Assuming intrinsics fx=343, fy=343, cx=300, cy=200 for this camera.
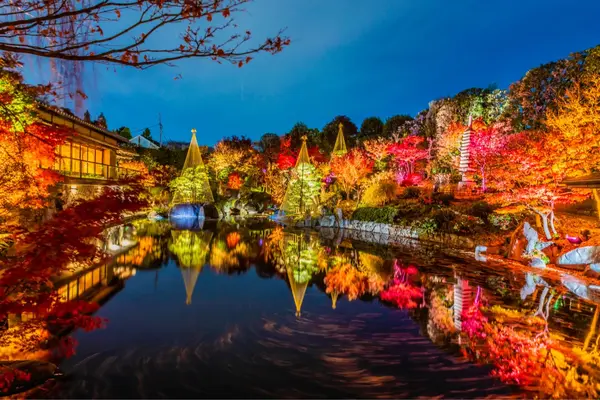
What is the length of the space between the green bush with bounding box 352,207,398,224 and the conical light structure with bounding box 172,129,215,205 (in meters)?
14.8

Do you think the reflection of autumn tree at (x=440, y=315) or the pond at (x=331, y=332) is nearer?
the pond at (x=331, y=332)

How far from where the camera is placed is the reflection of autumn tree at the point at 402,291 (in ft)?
26.5

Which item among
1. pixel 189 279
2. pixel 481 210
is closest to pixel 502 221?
pixel 481 210

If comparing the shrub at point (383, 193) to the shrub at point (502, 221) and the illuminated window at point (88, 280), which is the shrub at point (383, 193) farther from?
the illuminated window at point (88, 280)

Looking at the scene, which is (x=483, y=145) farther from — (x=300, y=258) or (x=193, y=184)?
(x=193, y=184)

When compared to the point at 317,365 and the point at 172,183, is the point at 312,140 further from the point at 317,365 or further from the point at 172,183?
the point at 317,365

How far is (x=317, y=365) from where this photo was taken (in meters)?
4.98

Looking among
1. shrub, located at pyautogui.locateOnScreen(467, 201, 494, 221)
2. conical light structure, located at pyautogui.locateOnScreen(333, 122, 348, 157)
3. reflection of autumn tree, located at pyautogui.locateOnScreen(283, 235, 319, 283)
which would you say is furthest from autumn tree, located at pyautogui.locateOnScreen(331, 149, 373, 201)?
shrub, located at pyautogui.locateOnScreen(467, 201, 494, 221)

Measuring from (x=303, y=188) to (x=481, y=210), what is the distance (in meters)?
12.9

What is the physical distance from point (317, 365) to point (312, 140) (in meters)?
40.0

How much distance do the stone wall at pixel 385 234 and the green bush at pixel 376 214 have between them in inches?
10.9

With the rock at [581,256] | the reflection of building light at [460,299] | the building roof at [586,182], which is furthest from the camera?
the rock at [581,256]

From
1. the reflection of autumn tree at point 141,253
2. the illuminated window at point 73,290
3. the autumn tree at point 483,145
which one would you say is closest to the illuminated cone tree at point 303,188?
the autumn tree at point 483,145

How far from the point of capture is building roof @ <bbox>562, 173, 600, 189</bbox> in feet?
31.6
